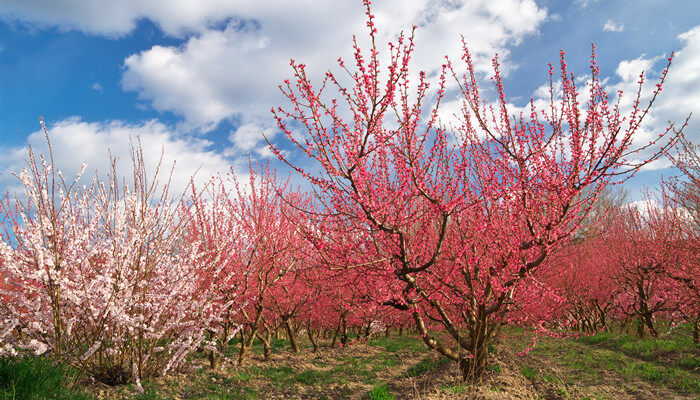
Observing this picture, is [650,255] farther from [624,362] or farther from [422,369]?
[422,369]

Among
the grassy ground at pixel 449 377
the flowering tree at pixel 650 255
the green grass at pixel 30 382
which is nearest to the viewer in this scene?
the green grass at pixel 30 382

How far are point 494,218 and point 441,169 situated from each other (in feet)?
4.00

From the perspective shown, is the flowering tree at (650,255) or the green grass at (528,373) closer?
the green grass at (528,373)

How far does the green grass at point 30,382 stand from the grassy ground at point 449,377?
82mm

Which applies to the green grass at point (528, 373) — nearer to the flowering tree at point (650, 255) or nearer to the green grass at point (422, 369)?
the green grass at point (422, 369)

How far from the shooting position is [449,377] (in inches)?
301

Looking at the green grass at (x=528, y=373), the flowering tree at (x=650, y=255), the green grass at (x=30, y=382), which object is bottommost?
the green grass at (x=528, y=373)

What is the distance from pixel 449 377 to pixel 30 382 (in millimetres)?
6614

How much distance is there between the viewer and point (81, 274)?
641cm

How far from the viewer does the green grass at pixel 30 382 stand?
4418 millimetres

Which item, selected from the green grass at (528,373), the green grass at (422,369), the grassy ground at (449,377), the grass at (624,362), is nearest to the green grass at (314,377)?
the grassy ground at (449,377)

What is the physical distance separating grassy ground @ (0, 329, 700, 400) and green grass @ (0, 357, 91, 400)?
8cm

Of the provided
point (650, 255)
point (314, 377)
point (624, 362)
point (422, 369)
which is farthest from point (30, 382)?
point (650, 255)

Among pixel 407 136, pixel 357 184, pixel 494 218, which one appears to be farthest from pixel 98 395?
pixel 494 218
